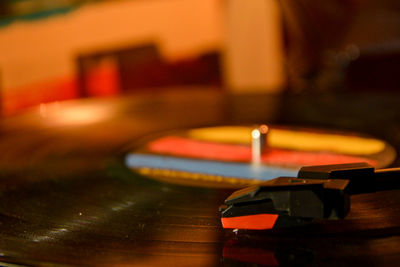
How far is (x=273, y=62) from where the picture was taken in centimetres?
164

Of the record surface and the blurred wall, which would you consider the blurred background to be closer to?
the blurred wall

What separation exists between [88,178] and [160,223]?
18 centimetres

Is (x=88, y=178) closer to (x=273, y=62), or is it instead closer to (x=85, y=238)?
(x=85, y=238)

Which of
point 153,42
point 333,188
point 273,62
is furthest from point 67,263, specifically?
point 153,42

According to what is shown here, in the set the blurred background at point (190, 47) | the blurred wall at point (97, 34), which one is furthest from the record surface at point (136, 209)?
the blurred wall at point (97, 34)

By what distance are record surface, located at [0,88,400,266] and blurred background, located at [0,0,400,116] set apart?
37cm

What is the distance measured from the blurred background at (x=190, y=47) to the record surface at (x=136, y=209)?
37cm

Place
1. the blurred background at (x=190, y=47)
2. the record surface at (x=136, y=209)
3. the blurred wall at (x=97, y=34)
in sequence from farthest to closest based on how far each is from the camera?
the blurred wall at (x=97, y=34) → the blurred background at (x=190, y=47) → the record surface at (x=136, y=209)

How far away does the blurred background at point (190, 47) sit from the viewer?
4.44 feet

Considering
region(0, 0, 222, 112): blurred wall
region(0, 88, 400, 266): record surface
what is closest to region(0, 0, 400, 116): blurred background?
Answer: region(0, 0, 222, 112): blurred wall

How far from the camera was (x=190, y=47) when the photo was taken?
1962 mm

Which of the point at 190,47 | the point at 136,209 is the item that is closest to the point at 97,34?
the point at 190,47

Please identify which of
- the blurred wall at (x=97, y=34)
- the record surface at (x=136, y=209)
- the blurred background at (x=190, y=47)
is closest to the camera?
the record surface at (x=136, y=209)

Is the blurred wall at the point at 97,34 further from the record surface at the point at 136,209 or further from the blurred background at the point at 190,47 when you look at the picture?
the record surface at the point at 136,209
